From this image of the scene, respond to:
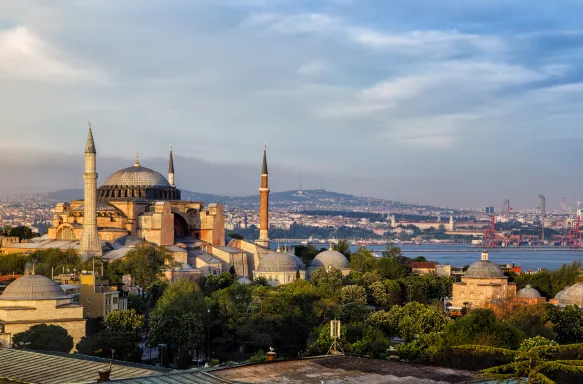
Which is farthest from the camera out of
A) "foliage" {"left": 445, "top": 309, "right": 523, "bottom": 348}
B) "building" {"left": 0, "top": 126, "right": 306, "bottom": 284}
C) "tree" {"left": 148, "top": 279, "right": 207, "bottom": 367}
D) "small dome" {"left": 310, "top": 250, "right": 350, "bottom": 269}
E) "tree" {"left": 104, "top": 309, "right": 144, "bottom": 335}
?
"small dome" {"left": 310, "top": 250, "right": 350, "bottom": 269}

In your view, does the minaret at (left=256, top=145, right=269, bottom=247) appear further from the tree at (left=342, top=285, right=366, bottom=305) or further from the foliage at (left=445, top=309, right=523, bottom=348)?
the foliage at (left=445, top=309, right=523, bottom=348)

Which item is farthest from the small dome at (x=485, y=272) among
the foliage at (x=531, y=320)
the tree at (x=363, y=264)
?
the foliage at (x=531, y=320)

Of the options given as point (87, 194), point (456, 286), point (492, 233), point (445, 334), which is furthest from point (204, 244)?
point (492, 233)

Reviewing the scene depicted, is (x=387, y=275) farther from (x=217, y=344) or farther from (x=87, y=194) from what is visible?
(x=217, y=344)

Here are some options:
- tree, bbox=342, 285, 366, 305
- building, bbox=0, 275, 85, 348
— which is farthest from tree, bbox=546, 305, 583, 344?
building, bbox=0, 275, 85, 348

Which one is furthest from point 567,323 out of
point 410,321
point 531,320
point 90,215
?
point 90,215

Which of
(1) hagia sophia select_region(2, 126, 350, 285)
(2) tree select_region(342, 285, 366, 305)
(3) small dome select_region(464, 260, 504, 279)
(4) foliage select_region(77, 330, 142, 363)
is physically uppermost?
(1) hagia sophia select_region(2, 126, 350, 285)

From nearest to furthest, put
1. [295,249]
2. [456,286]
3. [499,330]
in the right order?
[499,330], [456,286], [295,249]
